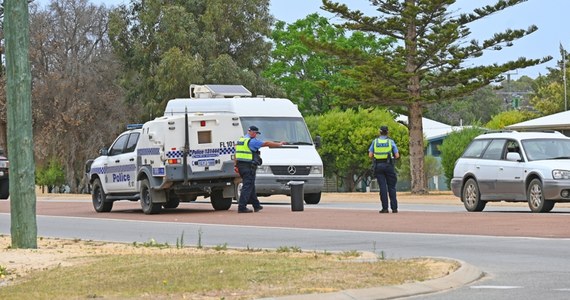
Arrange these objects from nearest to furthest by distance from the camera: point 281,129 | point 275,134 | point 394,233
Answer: point 394,233 < point 275,134 < point 281,129

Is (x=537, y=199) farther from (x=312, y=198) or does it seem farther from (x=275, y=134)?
(x=312, y=198)

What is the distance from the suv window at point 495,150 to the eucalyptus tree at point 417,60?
660 inches

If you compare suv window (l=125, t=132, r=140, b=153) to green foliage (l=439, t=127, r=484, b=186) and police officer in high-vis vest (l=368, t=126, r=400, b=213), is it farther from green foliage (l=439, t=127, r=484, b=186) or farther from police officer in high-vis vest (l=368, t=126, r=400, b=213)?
green foliage (l=439, t=127, r=484, b=186)

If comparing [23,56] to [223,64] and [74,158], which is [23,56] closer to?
[223,64]

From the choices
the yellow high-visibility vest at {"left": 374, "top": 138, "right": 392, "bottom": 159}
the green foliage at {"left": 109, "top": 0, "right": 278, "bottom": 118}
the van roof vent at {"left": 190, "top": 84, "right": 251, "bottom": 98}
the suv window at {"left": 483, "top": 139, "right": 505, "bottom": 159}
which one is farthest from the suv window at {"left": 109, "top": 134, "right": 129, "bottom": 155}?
the green foliage at {"left": 109, "top": 0, "right": 278, "bottom": 118}

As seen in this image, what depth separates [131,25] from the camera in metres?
68.3

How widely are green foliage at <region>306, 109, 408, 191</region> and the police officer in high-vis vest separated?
130 feet

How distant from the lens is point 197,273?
515 inches

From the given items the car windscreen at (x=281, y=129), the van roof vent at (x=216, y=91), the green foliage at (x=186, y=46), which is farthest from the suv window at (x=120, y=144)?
the green foliage at (x=186, y=46)

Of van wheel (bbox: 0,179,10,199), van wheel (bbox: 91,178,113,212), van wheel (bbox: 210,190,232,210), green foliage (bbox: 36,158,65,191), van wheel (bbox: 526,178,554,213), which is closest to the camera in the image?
van wheel (bbox: 526,178,554,213)

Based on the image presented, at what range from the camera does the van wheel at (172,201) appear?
29.2 metres

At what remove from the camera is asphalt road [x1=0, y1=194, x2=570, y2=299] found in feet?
44.4

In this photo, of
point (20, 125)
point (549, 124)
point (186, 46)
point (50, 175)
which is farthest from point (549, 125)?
point (20, 125)

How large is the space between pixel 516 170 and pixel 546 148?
0.85 metres
